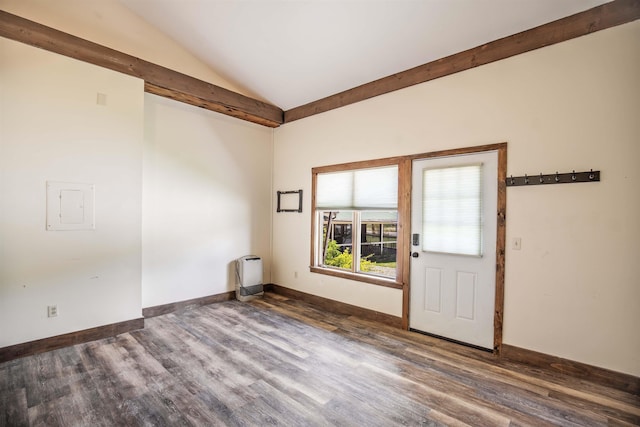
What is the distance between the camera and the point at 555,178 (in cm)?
275

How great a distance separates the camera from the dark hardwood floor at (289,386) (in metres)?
2.10

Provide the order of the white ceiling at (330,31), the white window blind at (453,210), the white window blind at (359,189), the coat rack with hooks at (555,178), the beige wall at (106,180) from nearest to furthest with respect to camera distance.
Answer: the coat rack with hooks at (555,178)
the white ceiling at (330,31)
the beige wall at (106,180)
the white window blind at (453,210)
the white window blind at (359,189)

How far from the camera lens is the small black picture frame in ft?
16.9

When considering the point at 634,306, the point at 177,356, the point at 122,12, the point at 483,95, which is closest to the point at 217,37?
the point at 122,12

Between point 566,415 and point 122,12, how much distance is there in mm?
6007

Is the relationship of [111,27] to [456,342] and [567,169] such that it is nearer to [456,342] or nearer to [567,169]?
[567,169]

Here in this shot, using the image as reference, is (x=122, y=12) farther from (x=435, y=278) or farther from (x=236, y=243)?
(x=435, y=278)

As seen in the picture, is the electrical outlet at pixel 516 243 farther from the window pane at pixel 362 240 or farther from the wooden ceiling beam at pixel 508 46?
the wooden ceiling beam at pixel 508 46

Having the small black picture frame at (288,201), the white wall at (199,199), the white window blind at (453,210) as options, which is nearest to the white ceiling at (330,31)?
the white wall at (199,199)

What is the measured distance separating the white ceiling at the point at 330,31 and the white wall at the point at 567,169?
1.27 ft

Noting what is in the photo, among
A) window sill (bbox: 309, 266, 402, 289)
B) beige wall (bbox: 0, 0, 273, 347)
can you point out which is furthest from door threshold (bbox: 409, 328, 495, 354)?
beige wall (bbox: 0, 0, 273, 347)

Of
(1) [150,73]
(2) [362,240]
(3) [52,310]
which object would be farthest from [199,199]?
(2) [362,240]

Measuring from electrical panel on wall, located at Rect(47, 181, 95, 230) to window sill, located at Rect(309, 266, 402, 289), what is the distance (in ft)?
10.0

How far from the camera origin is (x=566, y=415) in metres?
2.16
